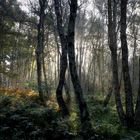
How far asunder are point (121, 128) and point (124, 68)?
8.19 ft

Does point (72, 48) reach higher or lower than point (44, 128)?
higher

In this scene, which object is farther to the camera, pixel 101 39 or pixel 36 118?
pixel 101 39

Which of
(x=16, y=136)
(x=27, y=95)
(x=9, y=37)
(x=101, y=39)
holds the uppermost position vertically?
(x=101, y=39)

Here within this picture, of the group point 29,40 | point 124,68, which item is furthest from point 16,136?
point 29,40

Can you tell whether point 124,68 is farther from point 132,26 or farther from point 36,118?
point 132,26

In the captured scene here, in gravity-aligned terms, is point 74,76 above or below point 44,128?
above

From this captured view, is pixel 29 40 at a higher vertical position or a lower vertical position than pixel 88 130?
higher

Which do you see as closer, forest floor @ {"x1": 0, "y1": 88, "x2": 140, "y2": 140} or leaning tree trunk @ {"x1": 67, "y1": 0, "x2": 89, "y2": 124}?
forest floor @ {"x1": 0, "y1": 88, "x2": 140, "y2": 140}

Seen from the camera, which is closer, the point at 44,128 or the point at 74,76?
the point at 44,128

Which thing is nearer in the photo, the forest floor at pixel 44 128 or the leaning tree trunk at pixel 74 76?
the forest floor at pixel 44 128

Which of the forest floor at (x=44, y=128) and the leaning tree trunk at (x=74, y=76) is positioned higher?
the leaning tree trunk at (x=74, y=76)

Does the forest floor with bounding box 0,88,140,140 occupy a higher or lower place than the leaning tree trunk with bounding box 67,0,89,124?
lower

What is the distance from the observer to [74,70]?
11523mm

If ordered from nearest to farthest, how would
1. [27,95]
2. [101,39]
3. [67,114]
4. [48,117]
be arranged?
[48,117] → [67,114] → [27,95] → [101,39]
